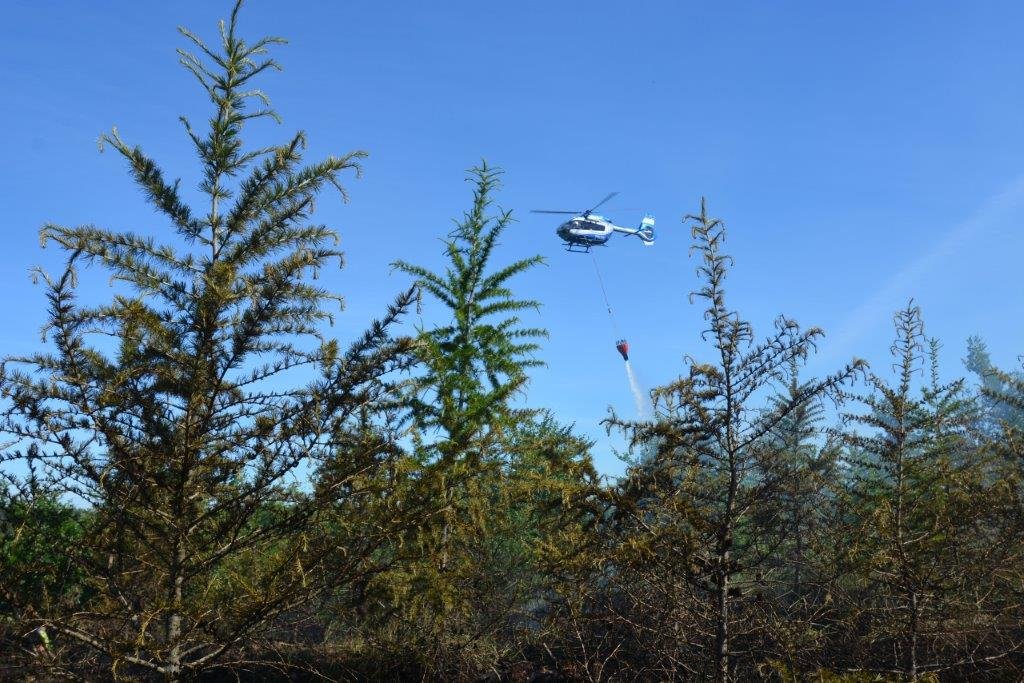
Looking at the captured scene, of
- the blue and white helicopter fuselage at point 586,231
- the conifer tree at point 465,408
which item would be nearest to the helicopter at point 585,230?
the blue and white helicopter fuselage at point 586,231

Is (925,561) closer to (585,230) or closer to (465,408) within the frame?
(465,408)

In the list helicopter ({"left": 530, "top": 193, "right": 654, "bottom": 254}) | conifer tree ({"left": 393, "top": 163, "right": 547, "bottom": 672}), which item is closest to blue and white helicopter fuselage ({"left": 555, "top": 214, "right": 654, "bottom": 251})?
helicopter ({"left": 530, "top": 193, "right": 654, "bottom": 254})

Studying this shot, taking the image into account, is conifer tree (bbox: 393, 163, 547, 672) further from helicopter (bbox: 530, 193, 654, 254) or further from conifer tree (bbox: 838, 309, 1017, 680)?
helicopter (bbox: 530, 193, 654, 254)

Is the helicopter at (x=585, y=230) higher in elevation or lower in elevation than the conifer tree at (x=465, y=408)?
higher

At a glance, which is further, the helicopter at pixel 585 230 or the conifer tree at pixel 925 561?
the helicopter at pixel 585 230

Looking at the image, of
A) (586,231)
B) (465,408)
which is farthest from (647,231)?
(465,408)

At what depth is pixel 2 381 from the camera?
6.32m

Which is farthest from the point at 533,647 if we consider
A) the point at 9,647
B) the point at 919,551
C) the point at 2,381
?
the point at 2,381

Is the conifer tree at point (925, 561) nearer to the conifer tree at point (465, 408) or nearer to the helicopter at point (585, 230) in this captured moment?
the conifer tree at point (465, 408)

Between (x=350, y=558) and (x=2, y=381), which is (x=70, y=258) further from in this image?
(x=350, y=558)

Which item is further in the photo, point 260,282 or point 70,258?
point 260,282

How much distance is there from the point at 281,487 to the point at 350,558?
3.00ft

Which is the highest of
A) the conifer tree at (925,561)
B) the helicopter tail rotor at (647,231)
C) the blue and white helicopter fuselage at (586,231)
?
the helicopter tail rotor at (647,231)

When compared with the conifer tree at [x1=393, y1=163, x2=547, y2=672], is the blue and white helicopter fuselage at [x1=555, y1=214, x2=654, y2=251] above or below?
above
